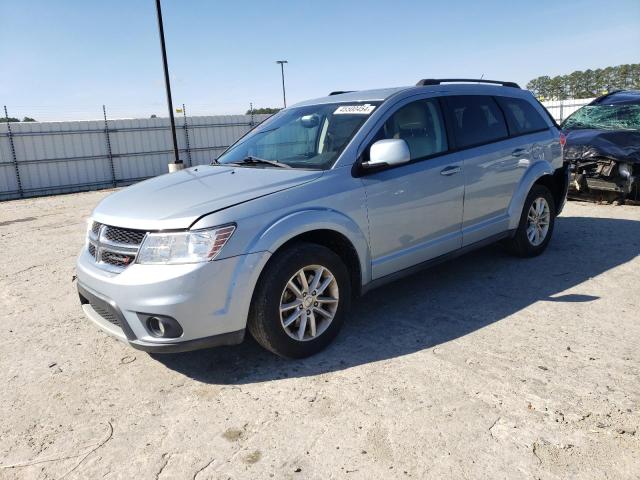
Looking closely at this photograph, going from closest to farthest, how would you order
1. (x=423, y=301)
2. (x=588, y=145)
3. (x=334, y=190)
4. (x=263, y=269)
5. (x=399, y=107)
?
(x=263, y=269)
(x=334, y=190)
(x=399, y=107)
(x=423, y=301)
(x=588, y=145)

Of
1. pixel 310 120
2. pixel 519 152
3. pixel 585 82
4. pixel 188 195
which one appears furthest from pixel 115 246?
pixel 585 82

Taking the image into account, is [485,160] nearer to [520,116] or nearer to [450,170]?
[450,170]

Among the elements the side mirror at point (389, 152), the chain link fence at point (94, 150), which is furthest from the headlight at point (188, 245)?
the chain link fence at point (94, 150)

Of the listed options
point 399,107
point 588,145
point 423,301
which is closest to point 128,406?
point 423,301

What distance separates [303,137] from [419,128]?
3.05ft

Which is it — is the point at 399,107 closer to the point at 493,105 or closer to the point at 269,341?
the point at 493,105

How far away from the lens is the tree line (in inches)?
3144

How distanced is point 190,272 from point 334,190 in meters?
1.11

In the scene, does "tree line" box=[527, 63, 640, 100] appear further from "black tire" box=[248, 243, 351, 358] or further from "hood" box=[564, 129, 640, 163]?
"black tire" box=[248, 243, 351, 358]

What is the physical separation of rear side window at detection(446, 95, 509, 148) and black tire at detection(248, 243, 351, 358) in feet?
5.79

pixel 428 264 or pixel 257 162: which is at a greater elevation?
pixel 257 162

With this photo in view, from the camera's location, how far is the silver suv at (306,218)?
9.50 ft

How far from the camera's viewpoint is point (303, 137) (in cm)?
405

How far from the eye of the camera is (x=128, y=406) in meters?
2.97
